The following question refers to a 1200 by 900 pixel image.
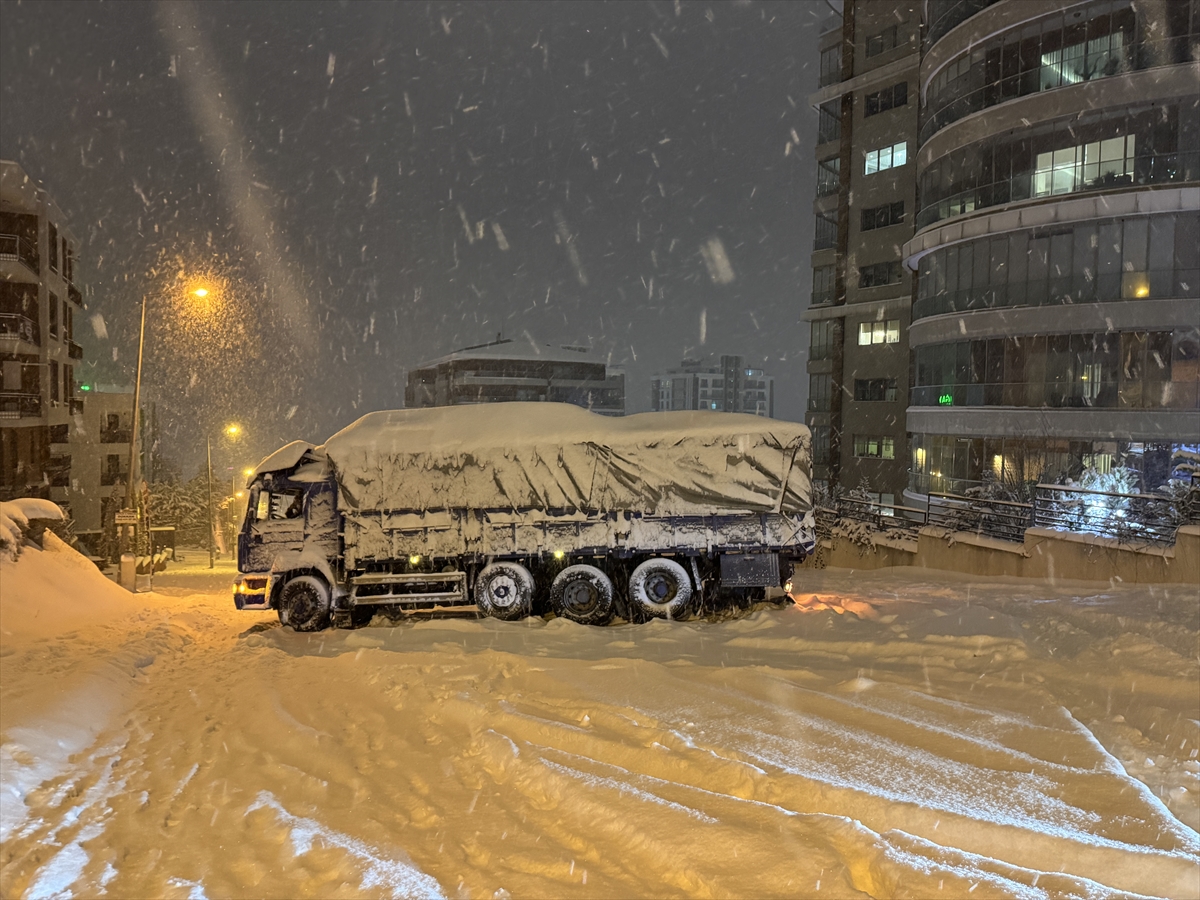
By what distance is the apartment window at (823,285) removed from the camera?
44500mm

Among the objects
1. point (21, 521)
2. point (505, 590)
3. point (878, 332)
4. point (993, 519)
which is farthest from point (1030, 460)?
point (21, 521)

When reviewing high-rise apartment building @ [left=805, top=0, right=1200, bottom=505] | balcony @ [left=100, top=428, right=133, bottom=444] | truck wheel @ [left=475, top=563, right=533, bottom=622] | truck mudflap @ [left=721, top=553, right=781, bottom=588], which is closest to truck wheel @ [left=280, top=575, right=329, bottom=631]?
truck wheel @ [left=475, top=563, right=533, bottom=622]

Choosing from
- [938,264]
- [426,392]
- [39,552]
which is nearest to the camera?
[39,552]

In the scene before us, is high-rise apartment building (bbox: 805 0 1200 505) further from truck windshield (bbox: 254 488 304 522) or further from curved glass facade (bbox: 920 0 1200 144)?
truck windshield (bbox: 254 488 304 522)

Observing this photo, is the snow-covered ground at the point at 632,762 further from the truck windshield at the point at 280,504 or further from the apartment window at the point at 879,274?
the apartment window at the point at 879,274

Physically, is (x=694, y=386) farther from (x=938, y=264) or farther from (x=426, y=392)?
(x=938, y=264)

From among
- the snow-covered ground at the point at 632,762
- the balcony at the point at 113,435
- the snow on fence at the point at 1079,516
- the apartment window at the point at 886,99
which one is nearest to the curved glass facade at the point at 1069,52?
the apartment window at the point at 886,99

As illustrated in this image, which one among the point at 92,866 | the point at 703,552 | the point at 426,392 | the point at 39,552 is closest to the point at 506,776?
the point at 92,866

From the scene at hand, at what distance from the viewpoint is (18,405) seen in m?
36.2

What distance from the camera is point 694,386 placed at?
168 m

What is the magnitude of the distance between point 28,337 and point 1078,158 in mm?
39712

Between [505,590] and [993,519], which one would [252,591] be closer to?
[505,590]

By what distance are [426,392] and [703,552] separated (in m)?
80.4

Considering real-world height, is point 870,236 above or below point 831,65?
below
